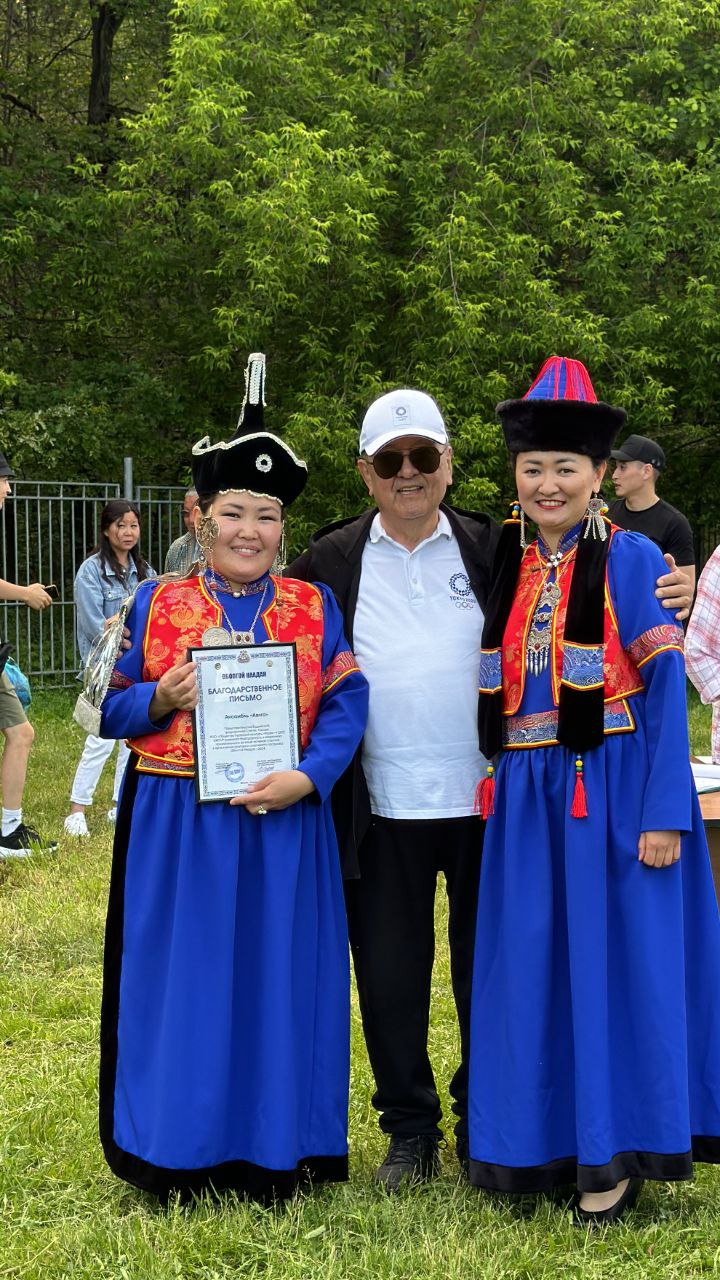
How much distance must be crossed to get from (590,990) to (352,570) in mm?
1268

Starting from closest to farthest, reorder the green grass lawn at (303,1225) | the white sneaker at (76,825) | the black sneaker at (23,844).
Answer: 1. the green grass lawn at (303,1225)
2. the black sneaker at (23,844)
3. the white sneaker at (76,825)

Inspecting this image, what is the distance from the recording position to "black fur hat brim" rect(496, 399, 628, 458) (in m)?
3.24

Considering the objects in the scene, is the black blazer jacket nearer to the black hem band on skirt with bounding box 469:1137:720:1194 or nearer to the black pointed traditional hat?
the black pointed traditional hat

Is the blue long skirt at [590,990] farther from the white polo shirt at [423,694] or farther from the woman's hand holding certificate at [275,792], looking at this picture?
the woman's hand holding certificate at [275,792]

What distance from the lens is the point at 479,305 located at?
11742 mm

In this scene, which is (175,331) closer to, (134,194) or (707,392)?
(134,194)

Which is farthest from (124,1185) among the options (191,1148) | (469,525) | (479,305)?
(479,305)

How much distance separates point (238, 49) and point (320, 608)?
10.4 m

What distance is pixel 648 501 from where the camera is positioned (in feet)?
28.5

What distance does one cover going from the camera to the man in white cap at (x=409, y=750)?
349 centimetres

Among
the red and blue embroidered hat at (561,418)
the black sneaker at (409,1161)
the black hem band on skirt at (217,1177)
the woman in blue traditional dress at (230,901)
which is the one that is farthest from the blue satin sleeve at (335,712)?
the black sneaker at (409,1161)

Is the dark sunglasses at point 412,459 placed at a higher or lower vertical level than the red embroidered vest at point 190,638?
higher

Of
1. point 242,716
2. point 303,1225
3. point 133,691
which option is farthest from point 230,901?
point 303,1225

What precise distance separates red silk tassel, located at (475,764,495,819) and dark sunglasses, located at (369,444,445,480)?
81 centimetres
